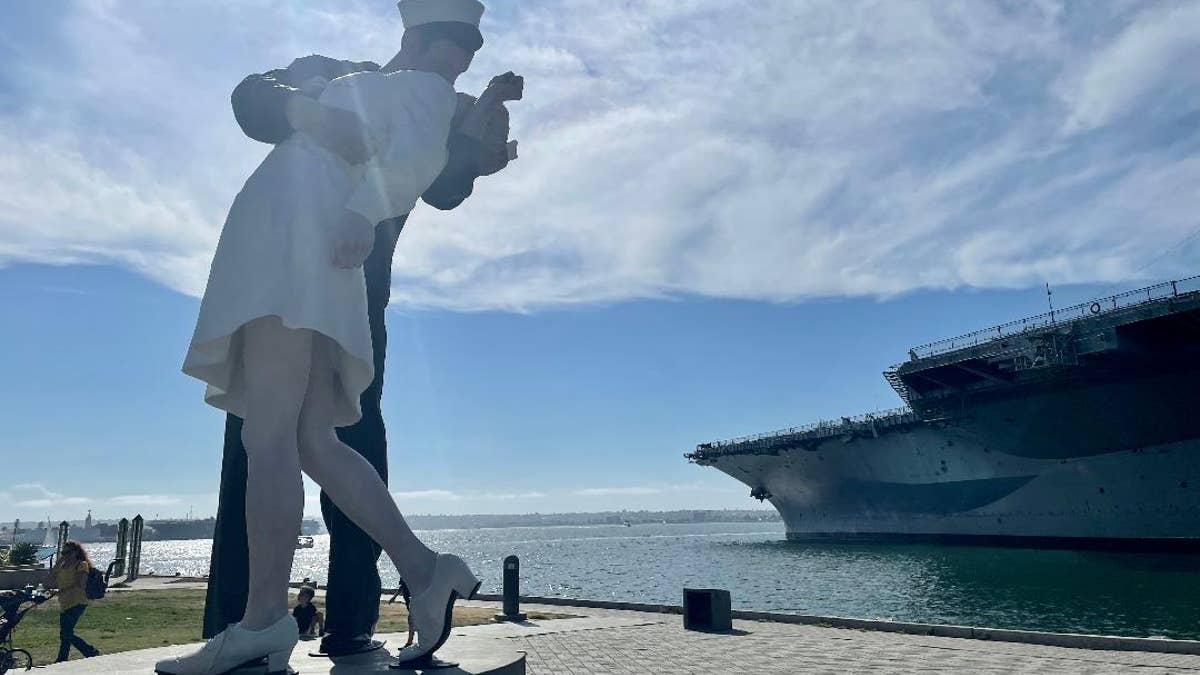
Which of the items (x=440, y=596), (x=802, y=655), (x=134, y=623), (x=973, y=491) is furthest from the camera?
(x=973, y=491)

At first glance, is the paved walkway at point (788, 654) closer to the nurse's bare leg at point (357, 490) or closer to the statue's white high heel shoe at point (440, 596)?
the statue's white high heel shoe at point (440, 596)


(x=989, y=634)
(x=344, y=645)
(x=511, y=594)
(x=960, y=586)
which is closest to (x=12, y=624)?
(x=344, y=645)

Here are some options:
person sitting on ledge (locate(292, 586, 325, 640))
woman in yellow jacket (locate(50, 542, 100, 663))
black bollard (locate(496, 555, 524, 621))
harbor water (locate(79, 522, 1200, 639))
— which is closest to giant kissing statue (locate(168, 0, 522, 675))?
woman in yellow jacket (locate(50, 542, 100, 663))

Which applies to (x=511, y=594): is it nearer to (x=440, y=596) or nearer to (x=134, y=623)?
(x=134, y=623)

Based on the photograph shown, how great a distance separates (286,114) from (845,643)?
8.73 m

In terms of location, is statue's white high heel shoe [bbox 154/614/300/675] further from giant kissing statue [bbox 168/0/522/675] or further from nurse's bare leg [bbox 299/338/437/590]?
nurse's bare leg [bbox 299/338/437/590]

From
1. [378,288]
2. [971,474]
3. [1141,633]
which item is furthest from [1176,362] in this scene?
[378,288]

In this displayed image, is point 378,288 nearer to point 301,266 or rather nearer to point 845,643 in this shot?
point 301,266

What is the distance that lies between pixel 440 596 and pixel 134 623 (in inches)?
468

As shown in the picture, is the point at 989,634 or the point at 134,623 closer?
the point at 989,634

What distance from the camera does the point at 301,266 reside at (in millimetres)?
3502

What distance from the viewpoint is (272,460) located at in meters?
3.54

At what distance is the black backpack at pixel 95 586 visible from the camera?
7642 millimetres

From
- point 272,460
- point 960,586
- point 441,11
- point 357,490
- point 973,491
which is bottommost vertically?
point 960,586
